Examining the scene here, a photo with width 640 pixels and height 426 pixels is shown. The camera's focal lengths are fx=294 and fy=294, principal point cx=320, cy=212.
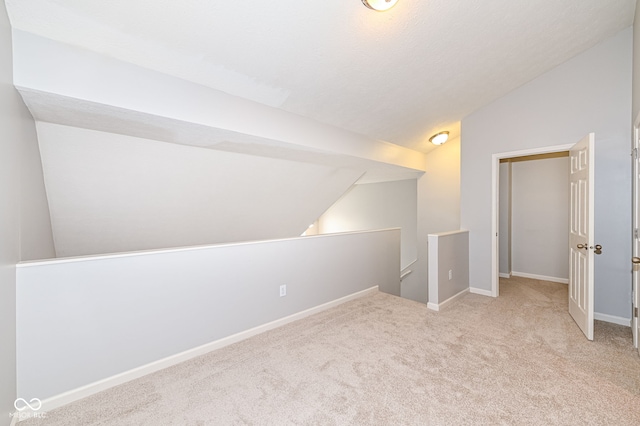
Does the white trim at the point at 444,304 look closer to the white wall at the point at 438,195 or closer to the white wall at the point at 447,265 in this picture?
the white wall at the point at 447,265

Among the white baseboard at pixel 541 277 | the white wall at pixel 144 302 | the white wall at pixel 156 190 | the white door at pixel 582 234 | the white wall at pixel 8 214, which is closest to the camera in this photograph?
the white wall at pixel 8 214

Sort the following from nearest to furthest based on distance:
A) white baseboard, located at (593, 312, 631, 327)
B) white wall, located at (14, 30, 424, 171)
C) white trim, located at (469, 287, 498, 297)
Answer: white wall, located at (14, 30, 424, 171)
white baseboard, located at (593, 312, 631, 327)
white trim, located at (469, 287, 498, 297)

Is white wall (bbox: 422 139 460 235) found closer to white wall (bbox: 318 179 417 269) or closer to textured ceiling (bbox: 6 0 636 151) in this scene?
white wall (bbox: 318 179 417 269)

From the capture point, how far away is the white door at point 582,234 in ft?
8.38

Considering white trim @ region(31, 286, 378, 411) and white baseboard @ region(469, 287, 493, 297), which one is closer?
white trim @ region(31, 286, 378, 411)

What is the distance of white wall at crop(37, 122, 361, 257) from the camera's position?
241 cm

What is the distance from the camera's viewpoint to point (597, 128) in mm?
3207

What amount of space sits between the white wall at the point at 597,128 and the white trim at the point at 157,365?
9.53ft

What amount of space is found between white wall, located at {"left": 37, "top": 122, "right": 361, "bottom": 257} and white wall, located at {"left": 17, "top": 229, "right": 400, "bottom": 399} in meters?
0.93

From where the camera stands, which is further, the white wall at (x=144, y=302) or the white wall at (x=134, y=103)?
the white wall at (x=144, y=302)

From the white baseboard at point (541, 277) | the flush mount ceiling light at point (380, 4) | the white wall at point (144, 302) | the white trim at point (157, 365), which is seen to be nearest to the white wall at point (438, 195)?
the white baseboard at point (541, 277)

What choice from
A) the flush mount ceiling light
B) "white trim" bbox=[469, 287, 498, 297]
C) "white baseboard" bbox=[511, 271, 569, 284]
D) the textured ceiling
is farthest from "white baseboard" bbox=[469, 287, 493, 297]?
the flush mount ceiling light

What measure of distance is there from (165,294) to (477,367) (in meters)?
2.45

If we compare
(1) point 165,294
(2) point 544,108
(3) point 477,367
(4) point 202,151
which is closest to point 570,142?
(2) point 544,108
